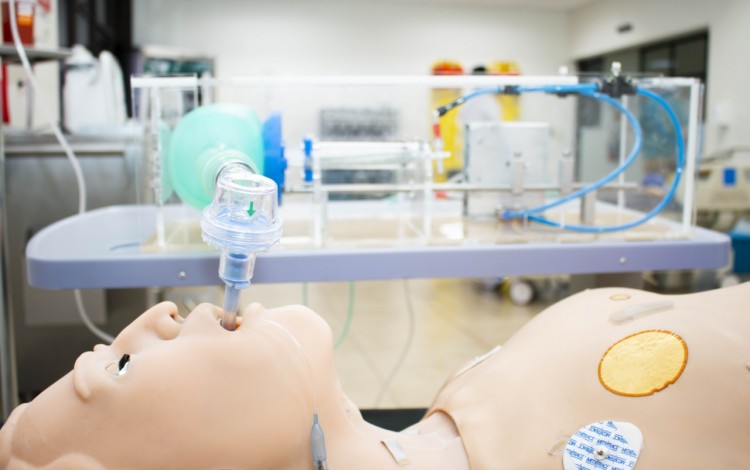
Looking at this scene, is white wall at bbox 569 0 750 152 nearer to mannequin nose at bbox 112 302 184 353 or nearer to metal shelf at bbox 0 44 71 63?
metal shelf at bbox 0 44 71 63

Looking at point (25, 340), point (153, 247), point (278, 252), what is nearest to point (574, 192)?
point (278, 252)

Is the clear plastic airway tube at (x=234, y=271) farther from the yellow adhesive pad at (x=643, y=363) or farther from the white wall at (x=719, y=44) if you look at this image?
the white wall at (x=719, y=44)

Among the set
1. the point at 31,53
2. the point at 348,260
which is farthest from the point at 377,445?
the point at 31,53

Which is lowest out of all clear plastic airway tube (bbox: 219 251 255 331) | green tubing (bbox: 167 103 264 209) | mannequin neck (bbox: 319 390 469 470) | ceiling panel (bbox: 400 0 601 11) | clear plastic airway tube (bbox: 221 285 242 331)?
mannequin neck (bbox: 319 390 469 470)

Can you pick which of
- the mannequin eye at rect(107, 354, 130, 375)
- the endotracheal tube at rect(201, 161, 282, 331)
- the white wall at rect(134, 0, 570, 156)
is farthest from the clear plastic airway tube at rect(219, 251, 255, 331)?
the white wall at rect(134, 0, 570, 156)

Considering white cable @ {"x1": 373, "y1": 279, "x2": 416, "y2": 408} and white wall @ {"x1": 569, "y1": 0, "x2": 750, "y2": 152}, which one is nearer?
white cable @ {"x1": 373, "y1": 279, "x2": 416, "y2": 408}

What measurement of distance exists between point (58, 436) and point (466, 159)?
1174 millimetres

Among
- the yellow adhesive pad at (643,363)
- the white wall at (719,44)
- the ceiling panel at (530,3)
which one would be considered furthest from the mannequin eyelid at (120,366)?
the ceiling panel at (530,3)

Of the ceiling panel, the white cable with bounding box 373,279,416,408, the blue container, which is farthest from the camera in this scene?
the ceiling panel

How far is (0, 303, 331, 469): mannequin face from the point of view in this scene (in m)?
0.59

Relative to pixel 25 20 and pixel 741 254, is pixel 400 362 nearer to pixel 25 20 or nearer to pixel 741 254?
pixel 25 20

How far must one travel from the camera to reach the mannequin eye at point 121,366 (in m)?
0.62

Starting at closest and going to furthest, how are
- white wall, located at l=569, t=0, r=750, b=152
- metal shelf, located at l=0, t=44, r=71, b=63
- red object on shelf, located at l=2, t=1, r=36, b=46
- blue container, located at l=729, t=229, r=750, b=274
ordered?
metal shelf, located at l=0, t=44, r=71, b=63 < red object on shelf, located at l=2, t=1, r=36, b=46 < blue container, located at l=729, t=229, r=750, b=274 < white wall, located at l=569, t=0, r=750, b=152

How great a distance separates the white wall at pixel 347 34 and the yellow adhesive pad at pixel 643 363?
6269 mm
